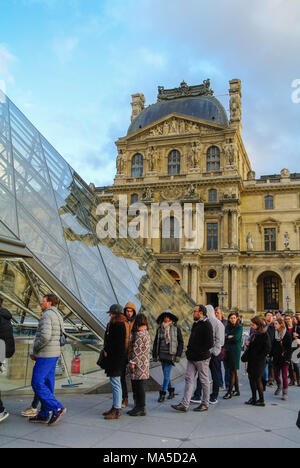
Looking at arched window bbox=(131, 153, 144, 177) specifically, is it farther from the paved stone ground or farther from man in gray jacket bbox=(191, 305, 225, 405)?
the paved stone ground

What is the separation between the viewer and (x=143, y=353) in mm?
6332

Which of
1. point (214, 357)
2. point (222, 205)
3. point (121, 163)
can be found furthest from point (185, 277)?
point (214, 357)

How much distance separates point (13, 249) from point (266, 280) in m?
36.9

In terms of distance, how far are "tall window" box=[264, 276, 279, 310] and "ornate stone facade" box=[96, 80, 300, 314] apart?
0.10m

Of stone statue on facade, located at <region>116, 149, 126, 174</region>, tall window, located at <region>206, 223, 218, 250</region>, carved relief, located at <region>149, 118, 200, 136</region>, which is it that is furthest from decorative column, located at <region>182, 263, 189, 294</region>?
carved relief, located at <region>149, 118, 200, 136</region>

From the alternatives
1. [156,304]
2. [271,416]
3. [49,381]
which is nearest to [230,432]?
[271,416]

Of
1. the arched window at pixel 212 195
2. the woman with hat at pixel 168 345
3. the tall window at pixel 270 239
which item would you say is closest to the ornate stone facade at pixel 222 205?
the tall window at pixel 270 239

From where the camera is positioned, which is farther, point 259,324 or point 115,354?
point 259,324

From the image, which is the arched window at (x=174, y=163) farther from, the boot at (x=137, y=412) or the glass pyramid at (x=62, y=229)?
the boot at (x=137, y=412)

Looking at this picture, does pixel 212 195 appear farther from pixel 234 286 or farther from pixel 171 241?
pixel 234 286

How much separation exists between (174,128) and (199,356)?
124 feet

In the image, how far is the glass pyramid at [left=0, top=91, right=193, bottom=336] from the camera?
7734 millimetres

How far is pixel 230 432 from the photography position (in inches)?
214

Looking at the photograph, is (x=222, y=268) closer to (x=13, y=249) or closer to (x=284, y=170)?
(x=284, y=170)
